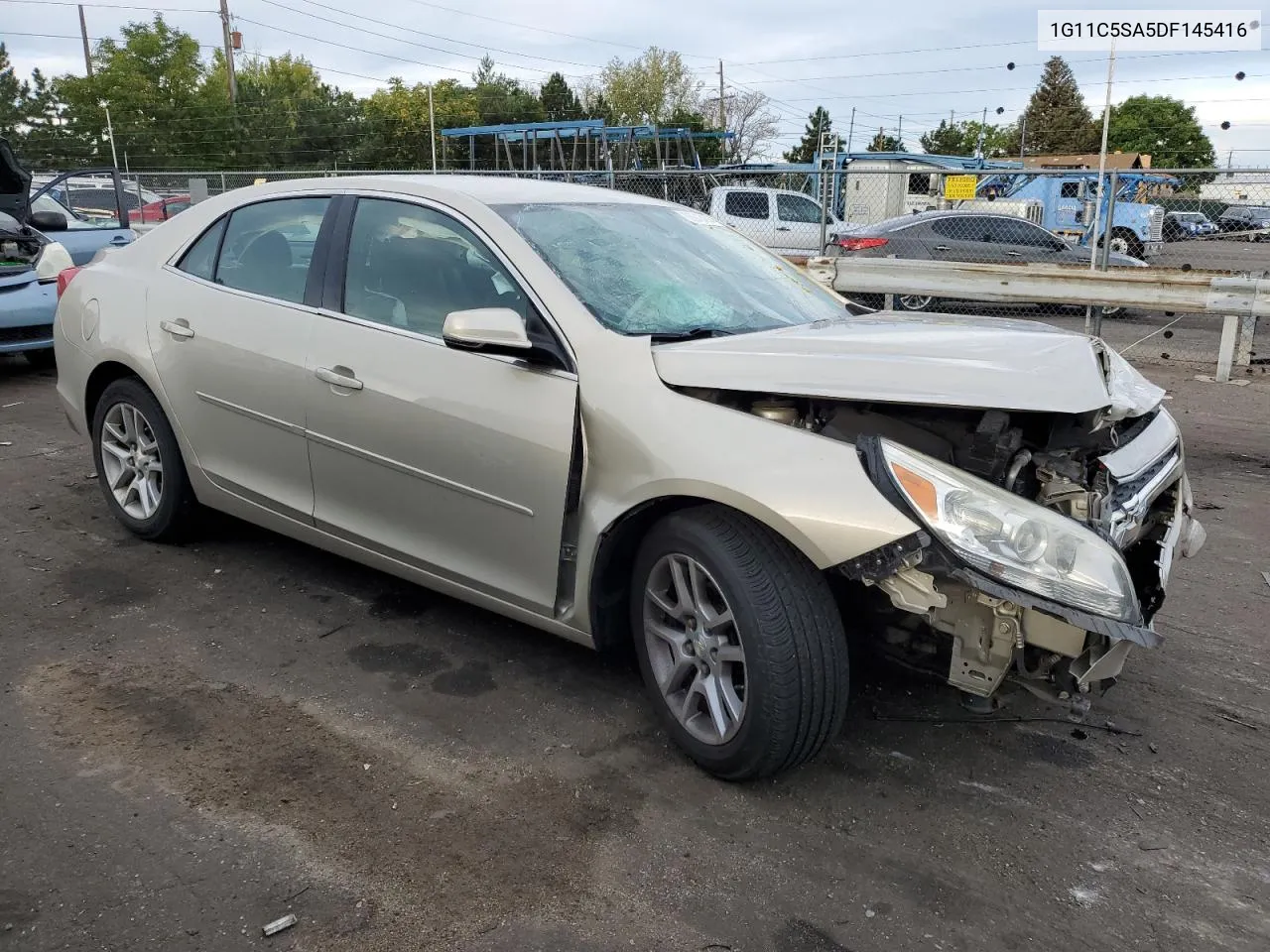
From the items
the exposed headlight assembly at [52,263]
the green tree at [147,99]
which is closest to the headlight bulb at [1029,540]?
the exposed headlight assembly at [52,263]

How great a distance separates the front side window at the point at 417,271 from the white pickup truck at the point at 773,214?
1386cm

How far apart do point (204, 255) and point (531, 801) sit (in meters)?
2.84

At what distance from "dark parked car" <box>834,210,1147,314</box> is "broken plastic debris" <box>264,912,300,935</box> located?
13.0m

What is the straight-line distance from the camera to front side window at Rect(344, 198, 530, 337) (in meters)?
3.42

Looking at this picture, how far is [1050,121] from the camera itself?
273 feet

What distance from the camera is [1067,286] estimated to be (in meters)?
8.47

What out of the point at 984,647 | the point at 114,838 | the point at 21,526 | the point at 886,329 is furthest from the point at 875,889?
the point at 21,526

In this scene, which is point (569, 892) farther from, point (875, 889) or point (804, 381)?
point (804, 381)

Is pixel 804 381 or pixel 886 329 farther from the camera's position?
pixel 886 329

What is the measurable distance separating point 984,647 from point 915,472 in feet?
1.61

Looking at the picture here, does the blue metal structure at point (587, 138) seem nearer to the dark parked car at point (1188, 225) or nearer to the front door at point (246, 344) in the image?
the dark parked car at point (1188, 225)

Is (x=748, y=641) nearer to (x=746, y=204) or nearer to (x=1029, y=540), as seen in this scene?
(x=1029, y=540)

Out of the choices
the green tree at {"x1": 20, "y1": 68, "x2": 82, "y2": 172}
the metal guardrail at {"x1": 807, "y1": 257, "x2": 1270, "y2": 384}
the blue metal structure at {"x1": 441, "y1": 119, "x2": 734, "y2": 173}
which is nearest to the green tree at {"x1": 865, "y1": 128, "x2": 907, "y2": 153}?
the blue metal structure at {"x1": 441, "y1": 119, "x2": 734, "y2": 173}

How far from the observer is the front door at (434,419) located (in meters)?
3.13
